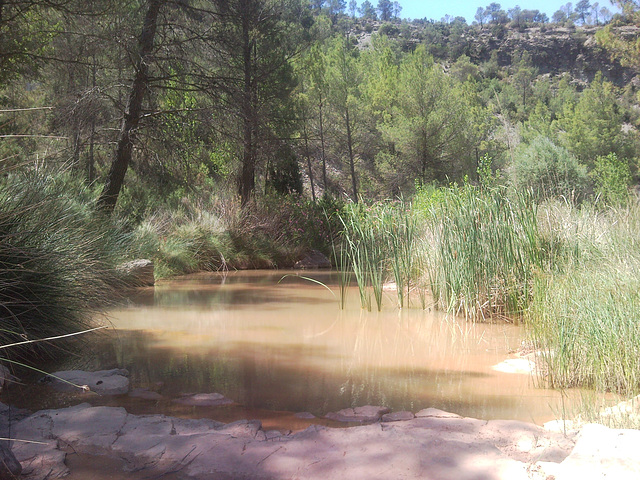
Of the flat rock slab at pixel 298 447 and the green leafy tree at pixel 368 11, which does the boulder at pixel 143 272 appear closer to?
the flat rock slab at pixel 298 447

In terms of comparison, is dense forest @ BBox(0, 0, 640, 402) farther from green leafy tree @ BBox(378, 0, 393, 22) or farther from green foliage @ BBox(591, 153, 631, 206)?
green leafy tree @ BBox(378, 0, 393, 22)

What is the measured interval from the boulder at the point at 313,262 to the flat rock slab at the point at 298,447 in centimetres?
979

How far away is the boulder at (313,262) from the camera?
12.5 m

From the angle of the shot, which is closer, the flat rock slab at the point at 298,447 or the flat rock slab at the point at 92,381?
the flat rock slab at the point at 298,447

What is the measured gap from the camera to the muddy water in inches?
126

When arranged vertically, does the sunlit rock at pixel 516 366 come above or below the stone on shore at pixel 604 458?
A: below

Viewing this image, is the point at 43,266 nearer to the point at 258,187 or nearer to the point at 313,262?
the point at 313,262

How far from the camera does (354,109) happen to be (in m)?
24.9

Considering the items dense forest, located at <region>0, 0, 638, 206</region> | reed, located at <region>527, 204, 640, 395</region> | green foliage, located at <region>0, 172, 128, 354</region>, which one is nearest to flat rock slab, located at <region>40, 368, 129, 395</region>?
green foliage, located at <region>0, 172, 128, 354</region>

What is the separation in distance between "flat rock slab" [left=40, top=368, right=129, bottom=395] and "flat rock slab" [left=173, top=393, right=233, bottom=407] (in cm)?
39

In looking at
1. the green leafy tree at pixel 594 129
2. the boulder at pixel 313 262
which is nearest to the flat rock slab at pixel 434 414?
the boulder at pixel 313 262

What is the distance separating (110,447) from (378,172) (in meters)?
24.8

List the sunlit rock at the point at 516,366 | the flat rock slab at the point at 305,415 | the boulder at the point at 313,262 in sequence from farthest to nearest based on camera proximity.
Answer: the boulder at the point at 313,262 → the sunlit rock at the point at 516,366 → the flat rock slab at the point at 305,415

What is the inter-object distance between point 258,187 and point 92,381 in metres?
Result: 18.9
